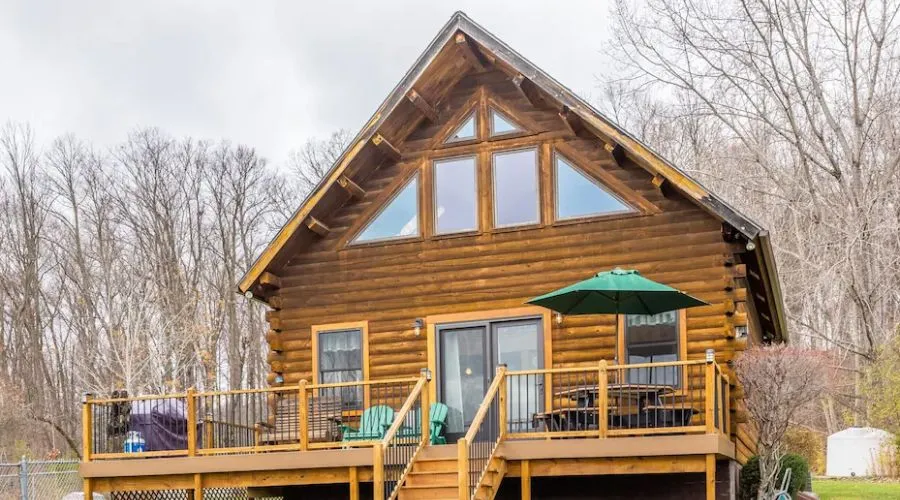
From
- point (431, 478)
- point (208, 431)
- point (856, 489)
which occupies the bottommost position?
point (856, 489)

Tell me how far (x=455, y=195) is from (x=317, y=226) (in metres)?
2.12

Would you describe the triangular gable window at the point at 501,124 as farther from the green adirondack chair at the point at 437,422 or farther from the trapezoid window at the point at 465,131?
the green adirondack chair at the point at 437,422

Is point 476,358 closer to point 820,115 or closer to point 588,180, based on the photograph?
point 588,180

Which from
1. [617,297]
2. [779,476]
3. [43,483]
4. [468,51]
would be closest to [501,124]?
[468,51]

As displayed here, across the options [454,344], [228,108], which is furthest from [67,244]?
[454,344]

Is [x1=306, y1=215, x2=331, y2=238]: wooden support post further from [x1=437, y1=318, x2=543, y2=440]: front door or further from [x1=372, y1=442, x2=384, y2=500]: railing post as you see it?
[x1=372, y1=442, x2=384, y2=500]: railing post

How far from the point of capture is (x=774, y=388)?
14.6 metres

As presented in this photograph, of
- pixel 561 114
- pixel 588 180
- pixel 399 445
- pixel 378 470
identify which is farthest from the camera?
pixel 588 180

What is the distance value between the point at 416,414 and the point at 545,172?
4.12m

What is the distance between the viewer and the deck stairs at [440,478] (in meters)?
13.3

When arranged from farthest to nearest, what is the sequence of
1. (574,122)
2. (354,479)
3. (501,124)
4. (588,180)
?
(501,124) < (588,180) < (574,122) < (354,479)

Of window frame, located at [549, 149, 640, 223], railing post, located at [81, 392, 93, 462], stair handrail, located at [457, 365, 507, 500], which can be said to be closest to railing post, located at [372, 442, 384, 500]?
stair handrail, located at [457, 365, 507, 500]

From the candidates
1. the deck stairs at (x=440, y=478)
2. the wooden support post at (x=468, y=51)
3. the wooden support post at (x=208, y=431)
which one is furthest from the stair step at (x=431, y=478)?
the wooden support post at (x=468, y=51)

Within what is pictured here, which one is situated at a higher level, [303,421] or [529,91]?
[529,91]
